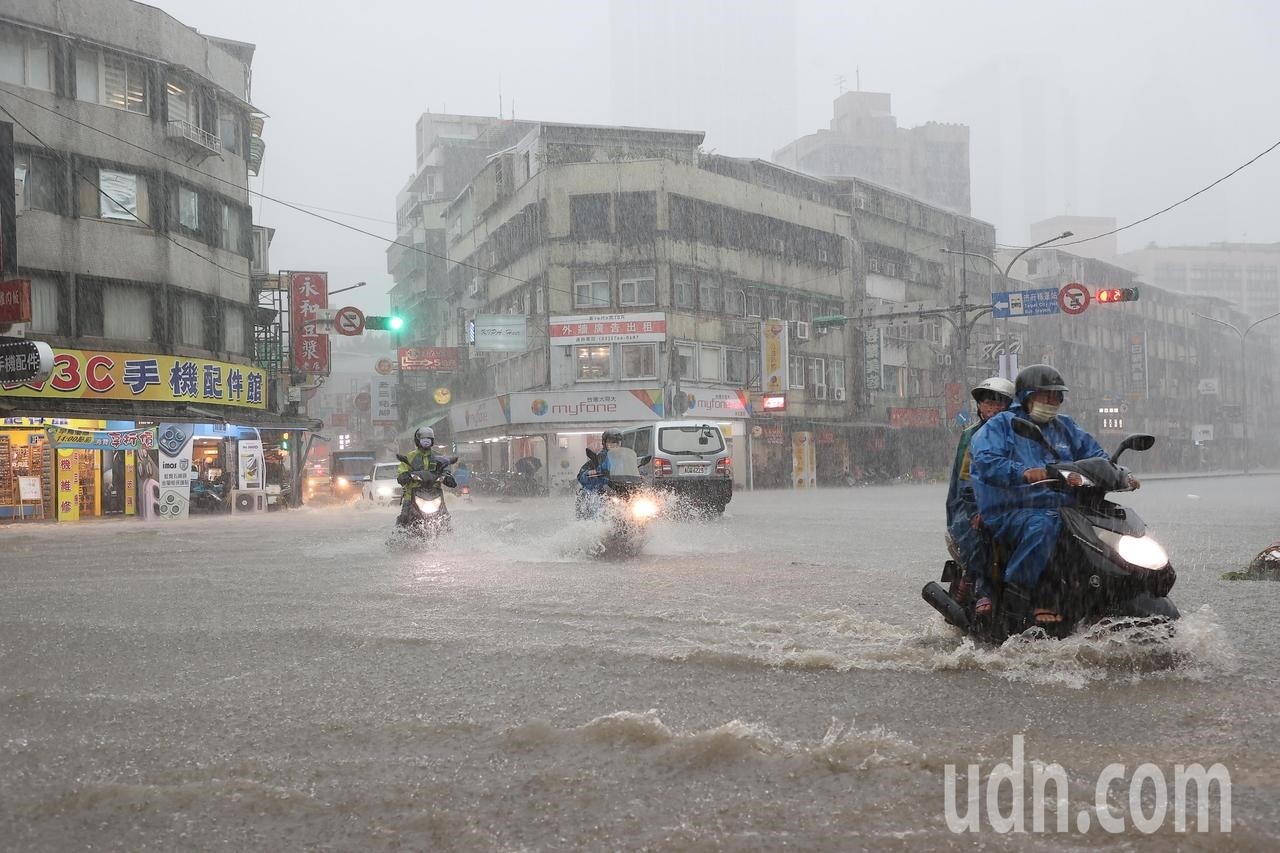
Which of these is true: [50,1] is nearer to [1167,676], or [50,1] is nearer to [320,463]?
[1167,676]

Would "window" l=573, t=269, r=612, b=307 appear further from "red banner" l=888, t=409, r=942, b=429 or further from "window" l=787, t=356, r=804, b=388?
"red banner" l=888, t=409, r=942, b=429

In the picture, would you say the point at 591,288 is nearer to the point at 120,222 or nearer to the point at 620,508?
the point at 120,222

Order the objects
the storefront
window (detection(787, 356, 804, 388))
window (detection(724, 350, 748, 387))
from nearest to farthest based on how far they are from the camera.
Result: the storefront < window (detection(724, 350, 748, 387)) < window (detection(787, 356, 804, 388))

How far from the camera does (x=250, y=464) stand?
2889cm

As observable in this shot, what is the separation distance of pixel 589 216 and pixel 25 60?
2222 centimetres

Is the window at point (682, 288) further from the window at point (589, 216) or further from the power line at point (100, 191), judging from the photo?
the power line at point (100, 191)

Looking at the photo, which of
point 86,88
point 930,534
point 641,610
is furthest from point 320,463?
point 641,610

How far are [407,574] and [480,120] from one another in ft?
254

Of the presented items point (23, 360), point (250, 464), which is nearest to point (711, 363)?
point (250, 464)

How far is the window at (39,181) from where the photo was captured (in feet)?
84.0

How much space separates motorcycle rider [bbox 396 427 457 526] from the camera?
12.7 m

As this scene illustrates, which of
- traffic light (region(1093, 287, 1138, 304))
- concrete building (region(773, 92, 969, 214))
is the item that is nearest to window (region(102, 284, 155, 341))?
traffic light (region(1093, 287, 1138, 304))

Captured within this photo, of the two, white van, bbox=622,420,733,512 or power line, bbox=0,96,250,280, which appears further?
power line, bbox=0,96,250,280

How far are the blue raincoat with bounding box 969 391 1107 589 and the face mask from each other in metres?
0.04
